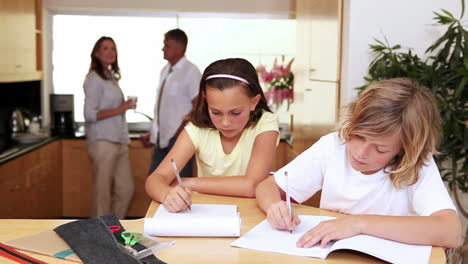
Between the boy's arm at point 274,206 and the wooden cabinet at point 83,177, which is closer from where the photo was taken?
the boy's arm at point 274,206

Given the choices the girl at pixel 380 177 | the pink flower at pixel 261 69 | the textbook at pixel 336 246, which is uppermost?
the pink flower at pixel 261 69

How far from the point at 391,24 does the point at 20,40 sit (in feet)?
8.76

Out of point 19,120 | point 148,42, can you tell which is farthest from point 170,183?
point 148,42

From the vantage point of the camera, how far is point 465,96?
94.0 inches

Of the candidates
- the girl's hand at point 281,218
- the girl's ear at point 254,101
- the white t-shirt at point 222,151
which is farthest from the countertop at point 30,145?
the girl's hand at point 281,218

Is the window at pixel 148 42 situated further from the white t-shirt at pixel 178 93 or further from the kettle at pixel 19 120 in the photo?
the white t-shirt at pixel 178 93

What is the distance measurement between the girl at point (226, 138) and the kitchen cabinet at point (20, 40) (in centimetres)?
218

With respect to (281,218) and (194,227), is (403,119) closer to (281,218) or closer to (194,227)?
(281,218)

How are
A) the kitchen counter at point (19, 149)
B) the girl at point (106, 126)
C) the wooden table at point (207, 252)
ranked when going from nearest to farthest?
the wooden table at point (207, 252) < the kitchen counter at point (19, 149) < the girl at point (106, 126)

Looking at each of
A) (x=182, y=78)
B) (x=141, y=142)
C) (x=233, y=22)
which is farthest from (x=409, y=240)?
(x=233, y=22)

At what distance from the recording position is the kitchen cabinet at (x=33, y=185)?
3662mm

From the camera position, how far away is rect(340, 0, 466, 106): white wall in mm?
2682

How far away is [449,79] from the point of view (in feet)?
7.89

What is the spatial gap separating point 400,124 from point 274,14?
11.6 ft
